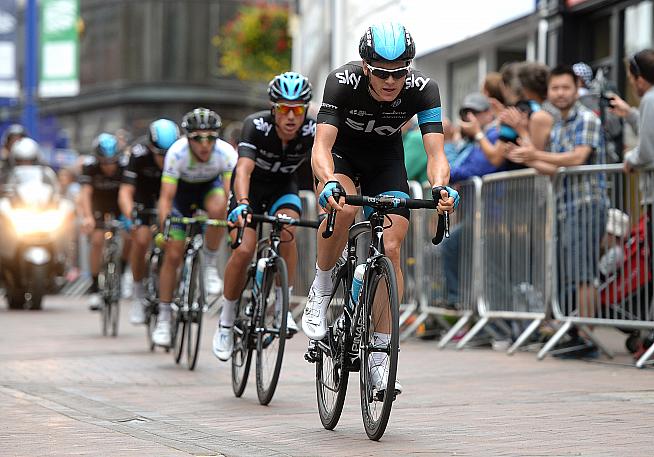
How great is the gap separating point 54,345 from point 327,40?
48.5ft

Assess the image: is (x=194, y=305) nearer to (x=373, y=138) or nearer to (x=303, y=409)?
(x=303, y=409)

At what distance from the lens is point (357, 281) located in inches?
307

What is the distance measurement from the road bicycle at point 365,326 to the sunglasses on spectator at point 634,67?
387cm

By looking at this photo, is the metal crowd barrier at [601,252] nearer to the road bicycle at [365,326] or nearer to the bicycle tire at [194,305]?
the bicycle tire at [194,305]

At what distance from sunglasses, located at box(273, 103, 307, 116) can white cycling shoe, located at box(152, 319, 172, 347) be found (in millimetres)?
3120

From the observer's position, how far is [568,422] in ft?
25.8

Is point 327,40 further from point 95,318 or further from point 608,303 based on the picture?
point 608,303

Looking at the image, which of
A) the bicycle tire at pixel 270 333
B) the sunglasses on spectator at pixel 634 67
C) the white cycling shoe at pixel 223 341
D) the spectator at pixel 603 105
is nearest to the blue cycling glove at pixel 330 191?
the bicycle tire at pixel 270 333

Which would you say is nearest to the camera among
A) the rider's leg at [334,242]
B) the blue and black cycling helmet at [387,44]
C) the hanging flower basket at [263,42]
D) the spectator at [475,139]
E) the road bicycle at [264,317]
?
the blue and black cycling helmet at [387,44]

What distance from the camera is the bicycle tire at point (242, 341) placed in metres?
9.45

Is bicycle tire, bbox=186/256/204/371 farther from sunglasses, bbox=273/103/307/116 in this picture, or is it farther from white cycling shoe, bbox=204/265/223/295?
sunglasses, bbox=273/103/307/116

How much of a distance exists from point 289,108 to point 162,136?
395cm

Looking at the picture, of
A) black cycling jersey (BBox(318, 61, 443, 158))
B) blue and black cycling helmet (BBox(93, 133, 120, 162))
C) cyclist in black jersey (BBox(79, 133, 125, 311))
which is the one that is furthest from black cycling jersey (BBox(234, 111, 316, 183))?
blue and black cycling helmet (BBox(93, 133, 120, 162))

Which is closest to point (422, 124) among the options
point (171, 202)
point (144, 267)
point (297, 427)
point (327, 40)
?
point (297, 427)
